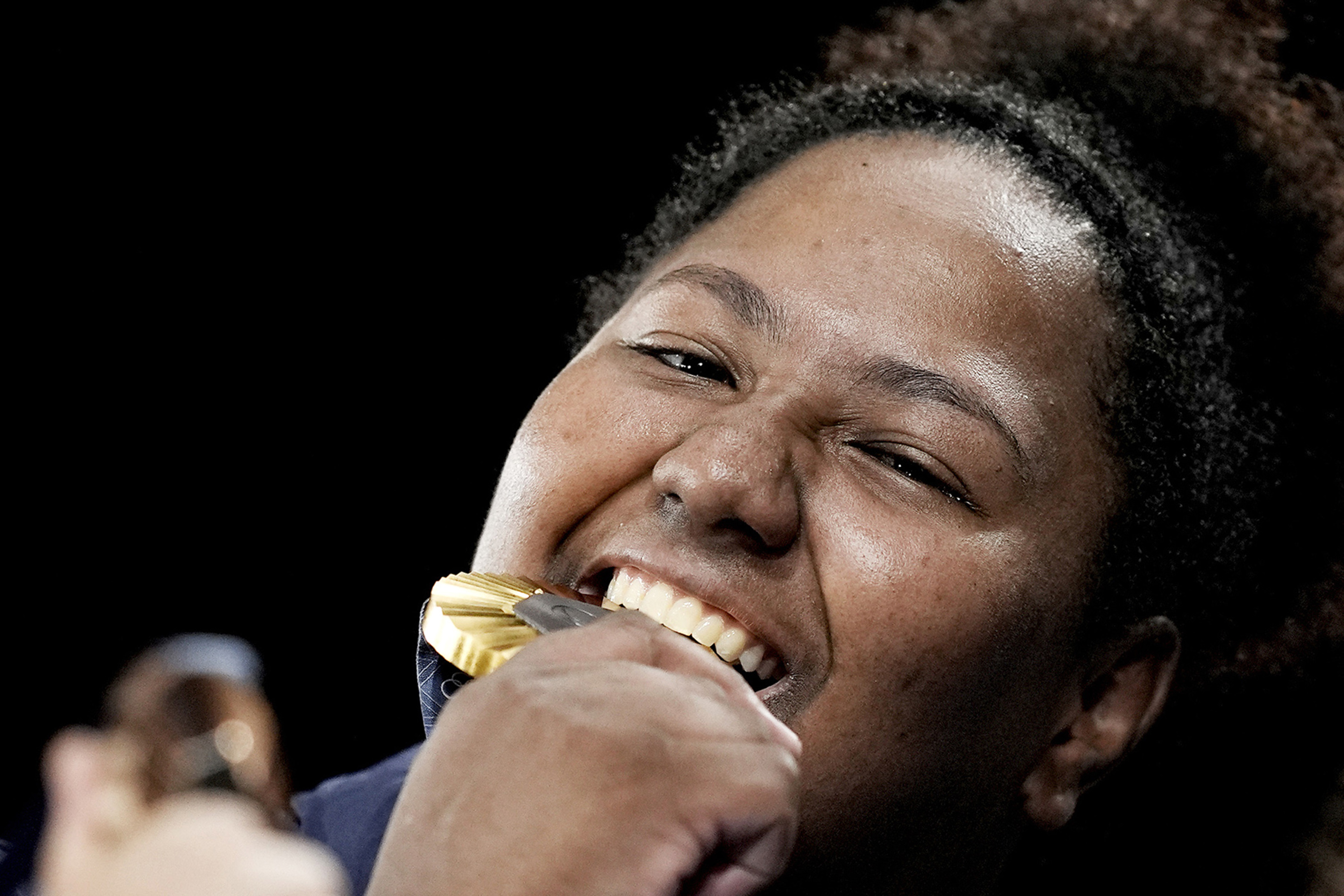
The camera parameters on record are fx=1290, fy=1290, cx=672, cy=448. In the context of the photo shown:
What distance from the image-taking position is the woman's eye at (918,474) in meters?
1.25

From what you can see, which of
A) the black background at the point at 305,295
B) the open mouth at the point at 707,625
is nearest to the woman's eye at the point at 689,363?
the open mouth at the point at 707,625

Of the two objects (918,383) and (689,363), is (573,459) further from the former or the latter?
(918,383)

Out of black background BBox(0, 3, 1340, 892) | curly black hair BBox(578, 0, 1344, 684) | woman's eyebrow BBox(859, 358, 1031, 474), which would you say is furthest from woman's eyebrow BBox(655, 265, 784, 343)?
black background BBox(0, 3, 1340, 892)

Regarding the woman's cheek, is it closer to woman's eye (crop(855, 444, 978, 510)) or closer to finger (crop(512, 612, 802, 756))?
woman's eye (crop(855, 444, 978, 510))

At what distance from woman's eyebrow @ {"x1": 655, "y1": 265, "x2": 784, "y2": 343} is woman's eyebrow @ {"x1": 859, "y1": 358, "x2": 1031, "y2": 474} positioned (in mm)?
102

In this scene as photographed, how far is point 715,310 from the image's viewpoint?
132 centimetres

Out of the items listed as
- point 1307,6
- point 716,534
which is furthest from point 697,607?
point 1307,6

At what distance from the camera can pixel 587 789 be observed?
737 mm

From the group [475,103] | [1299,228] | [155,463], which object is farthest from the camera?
[475,103]

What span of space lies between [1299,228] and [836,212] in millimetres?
759

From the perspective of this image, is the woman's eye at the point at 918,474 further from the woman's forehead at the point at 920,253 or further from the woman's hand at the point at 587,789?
the woman's hand at the point at 587,789

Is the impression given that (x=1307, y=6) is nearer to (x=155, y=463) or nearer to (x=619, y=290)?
(x=619, y=290)

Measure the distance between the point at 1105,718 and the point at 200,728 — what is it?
1.26 meters

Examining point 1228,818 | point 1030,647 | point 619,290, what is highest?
point 1030,647
